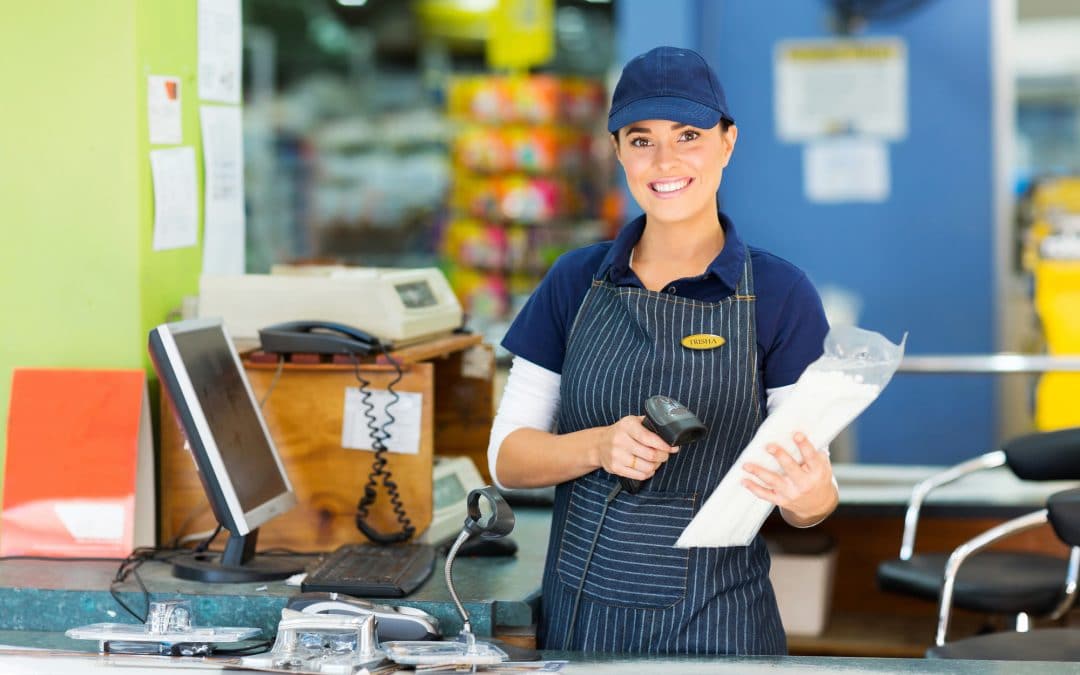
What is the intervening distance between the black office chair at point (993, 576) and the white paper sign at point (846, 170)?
262 centimetres

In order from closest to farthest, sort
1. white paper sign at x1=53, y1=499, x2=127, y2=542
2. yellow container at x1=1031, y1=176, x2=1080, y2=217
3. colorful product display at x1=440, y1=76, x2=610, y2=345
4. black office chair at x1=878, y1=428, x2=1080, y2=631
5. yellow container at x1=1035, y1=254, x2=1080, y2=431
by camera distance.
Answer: white paper sign at x1=53, y1=499, x2=127, y2=542 < black office chair at x1=878, y1=428, x2=1080, y2=631 < yellow container at x1=1035, y1=254, x2=1080, y2=431 < yellow container at x1=1031, y1=176, x2=1080, y2=217 < colorful product display at x1=440, y1=76, x2=610, y2=345

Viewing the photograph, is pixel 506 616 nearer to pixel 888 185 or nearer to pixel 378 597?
pixel 378 597

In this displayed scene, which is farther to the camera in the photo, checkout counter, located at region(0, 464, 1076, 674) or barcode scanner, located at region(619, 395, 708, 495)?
checkout counter, located at region(0, 464, 1076, 674)

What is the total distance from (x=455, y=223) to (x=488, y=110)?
27.2 inches

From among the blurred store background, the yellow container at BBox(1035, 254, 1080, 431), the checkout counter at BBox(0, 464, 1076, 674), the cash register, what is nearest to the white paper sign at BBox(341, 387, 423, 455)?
the cash register

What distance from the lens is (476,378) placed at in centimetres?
303

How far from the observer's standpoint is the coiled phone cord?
254cm

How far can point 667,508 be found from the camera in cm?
212

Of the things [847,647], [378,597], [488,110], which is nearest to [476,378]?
[378,597]

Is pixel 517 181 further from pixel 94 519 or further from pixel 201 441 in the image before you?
pixel 201 441

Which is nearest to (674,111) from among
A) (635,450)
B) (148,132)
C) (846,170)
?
(635,450)

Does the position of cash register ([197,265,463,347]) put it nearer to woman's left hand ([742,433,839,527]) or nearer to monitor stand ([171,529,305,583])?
monitor stand ([171,529,305,583])

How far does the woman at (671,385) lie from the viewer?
6.92ft

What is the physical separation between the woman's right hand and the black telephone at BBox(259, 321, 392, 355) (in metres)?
0.71
